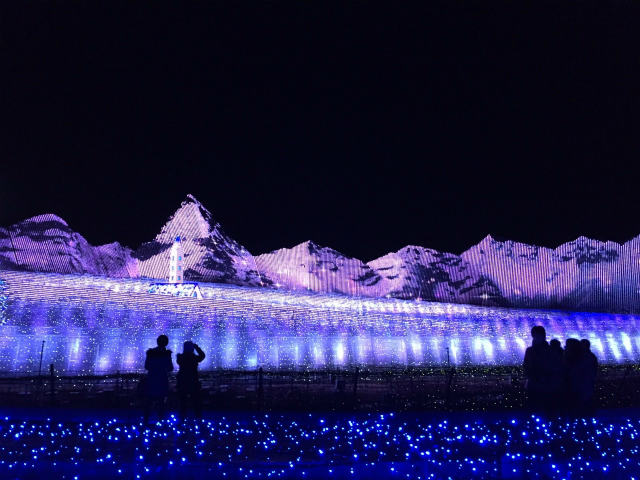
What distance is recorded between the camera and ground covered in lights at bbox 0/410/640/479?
22.9ft

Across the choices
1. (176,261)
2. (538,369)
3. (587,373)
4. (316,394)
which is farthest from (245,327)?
(538,369)

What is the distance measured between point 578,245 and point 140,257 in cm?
2751

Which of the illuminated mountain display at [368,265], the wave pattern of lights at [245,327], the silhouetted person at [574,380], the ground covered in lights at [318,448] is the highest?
the illuminated mountain display at [368,265]

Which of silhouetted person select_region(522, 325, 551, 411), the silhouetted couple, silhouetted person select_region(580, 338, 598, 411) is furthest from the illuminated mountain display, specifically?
silhouetted person select_region(522, 325, 551, 411)

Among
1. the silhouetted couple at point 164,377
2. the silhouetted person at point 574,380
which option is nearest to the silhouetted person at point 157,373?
the silhouetted couple at point 164,377

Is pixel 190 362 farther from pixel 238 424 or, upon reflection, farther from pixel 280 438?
pixel 280 438

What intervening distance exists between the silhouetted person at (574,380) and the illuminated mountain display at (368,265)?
2120cm

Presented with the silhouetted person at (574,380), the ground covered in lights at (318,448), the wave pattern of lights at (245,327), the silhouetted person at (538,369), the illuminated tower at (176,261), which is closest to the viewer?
the ground covered in lights at (318,448)

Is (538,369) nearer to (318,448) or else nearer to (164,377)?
(318,448)

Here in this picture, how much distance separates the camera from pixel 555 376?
30.8 ft

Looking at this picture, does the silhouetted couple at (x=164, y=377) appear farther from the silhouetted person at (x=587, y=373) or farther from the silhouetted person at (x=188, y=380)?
the silhouetted person at (x=587, y=373)

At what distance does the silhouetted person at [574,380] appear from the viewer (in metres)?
9.88

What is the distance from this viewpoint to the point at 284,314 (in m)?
23.9

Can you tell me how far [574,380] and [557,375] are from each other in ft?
2.39
